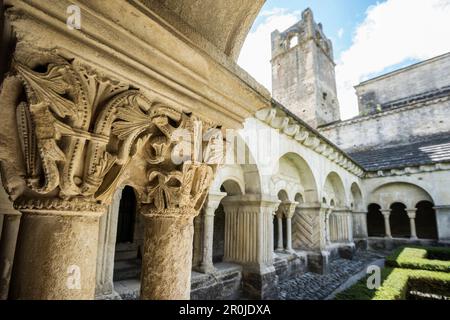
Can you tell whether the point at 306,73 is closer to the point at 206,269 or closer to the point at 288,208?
the point at 288,208

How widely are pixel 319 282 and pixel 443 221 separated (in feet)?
25.4

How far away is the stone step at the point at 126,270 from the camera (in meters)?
4.23

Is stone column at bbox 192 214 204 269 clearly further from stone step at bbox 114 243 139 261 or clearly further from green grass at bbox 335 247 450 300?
green grass at bbox 335 247 450 300

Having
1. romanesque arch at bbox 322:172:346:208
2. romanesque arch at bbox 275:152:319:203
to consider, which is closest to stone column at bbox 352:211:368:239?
romanesque arch at bbox 322:172:346:208

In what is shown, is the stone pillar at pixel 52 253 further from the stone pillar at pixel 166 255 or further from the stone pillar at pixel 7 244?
the stone pillar at pixel 7 244

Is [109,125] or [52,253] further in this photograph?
[109,125]

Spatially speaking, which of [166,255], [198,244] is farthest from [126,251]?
[166,255]

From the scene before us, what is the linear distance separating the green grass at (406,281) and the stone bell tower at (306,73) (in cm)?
1248

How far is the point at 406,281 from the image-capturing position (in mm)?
4508
